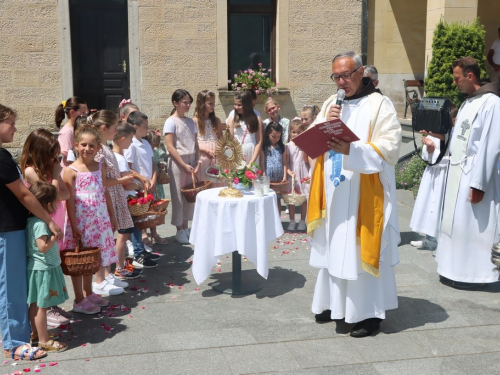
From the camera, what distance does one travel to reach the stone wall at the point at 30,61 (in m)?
11.9

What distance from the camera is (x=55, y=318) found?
558cm

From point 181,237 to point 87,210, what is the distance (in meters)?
2.72

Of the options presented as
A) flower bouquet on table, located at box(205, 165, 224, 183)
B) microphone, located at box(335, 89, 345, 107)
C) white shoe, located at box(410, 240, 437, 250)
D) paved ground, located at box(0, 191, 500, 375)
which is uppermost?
microphone, located at box(335, 89, 345, 107)

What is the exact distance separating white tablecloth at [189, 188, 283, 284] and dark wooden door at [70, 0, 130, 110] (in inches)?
287

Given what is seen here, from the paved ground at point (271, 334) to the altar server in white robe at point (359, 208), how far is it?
0.31m

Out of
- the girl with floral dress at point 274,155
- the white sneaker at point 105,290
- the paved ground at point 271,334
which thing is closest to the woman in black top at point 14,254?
the paved ground at point 271,334

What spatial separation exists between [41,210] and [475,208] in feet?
13.6

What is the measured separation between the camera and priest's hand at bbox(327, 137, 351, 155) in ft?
16.7

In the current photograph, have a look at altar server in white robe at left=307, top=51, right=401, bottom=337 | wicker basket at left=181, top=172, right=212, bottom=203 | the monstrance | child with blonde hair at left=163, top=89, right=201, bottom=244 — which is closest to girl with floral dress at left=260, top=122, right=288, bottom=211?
child with blonde hair at left=163, top=89, right=201, bottom=244

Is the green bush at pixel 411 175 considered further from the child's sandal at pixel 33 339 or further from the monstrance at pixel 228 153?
the child's sandal at pixel 33 339

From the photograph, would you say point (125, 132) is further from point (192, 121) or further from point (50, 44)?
point (50, 44)

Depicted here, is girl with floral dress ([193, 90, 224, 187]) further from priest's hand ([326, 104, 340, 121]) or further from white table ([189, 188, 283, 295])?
priest's hand ([326, 104, 340, 121])

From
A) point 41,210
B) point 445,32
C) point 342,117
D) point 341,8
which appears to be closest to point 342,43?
point 341,8

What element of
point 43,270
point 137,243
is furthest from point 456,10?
point 43,270
